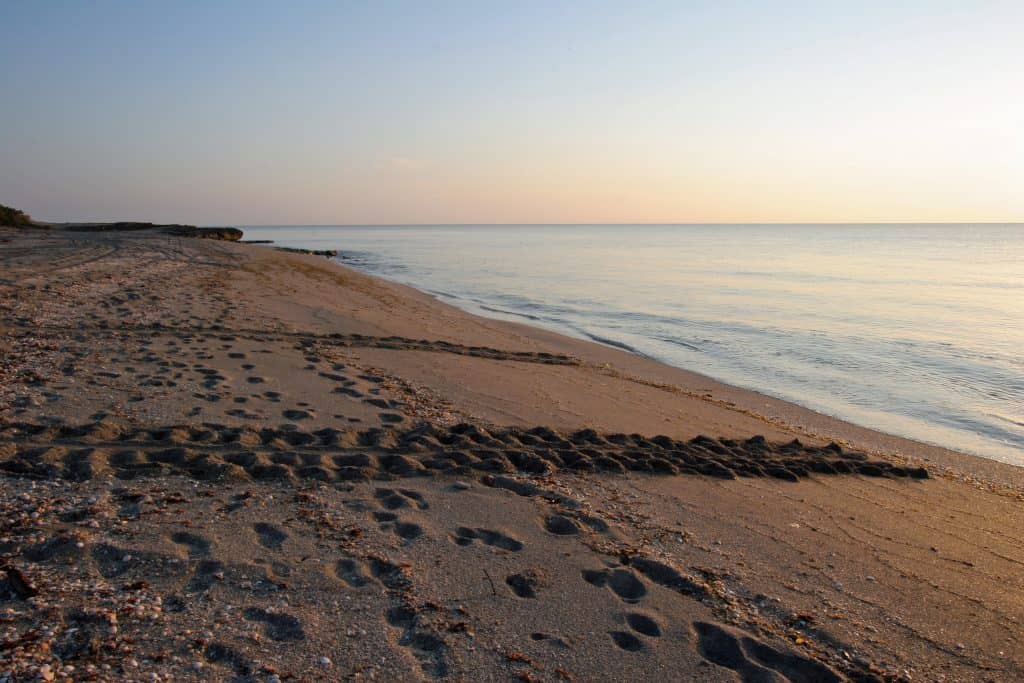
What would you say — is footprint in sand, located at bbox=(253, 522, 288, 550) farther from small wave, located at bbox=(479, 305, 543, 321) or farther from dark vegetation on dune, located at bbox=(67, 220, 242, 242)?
dark vegetation on dune, located at bbox=(67, 220, 242, 242)

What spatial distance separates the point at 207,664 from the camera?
264 cm

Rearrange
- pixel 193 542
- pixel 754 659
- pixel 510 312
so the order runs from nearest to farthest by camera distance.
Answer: pixel 754 659 → pixel 193 542 → pixel 510 312

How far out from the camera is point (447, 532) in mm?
4117

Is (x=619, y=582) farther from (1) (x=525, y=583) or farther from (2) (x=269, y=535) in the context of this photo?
(2) (x=269, y=535)

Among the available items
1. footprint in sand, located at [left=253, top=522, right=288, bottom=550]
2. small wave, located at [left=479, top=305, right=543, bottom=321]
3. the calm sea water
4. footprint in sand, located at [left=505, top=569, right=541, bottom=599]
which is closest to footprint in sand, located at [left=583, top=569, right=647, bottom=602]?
footprint in sand, located at [left=505, top=569, right=541, bottom=599]

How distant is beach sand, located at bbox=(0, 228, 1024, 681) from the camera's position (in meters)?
2.96

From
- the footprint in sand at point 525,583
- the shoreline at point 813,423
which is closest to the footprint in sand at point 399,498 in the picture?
the footprint in sand at point 525,583

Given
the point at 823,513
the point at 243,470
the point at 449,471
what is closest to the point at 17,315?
the point at 243,470

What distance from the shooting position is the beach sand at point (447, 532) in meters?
2.96

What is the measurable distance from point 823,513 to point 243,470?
450 cm

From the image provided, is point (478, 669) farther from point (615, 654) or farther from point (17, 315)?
point (17, 315)

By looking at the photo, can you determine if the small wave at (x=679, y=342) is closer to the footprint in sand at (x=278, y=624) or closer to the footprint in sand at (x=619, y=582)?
the footprint in sand at (x=619, y=582)

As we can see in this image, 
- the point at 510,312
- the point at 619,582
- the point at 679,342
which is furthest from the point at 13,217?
the point at 619,582

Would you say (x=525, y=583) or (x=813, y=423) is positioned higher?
(x=525, y=583)
